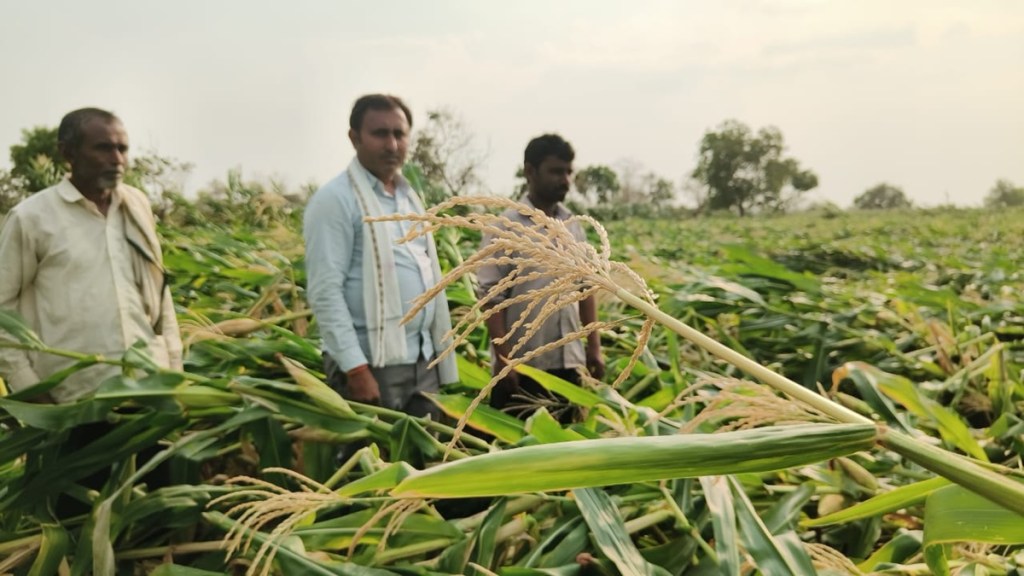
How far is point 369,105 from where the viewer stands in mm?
2287

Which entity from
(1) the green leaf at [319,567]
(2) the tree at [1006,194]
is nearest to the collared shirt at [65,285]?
(1) the green leaf at [319,567]

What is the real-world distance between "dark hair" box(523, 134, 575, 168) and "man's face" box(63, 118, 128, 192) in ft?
4.12

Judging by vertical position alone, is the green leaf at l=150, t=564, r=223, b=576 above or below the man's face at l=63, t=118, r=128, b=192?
below

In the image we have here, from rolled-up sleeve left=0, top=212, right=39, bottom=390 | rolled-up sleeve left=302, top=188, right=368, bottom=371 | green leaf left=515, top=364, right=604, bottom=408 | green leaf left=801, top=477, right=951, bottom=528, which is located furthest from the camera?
rolled-up sleeve left=302, top=188, right=368, bottom=371

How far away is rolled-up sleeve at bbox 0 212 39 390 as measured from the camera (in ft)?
6.29

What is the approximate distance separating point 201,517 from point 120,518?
0.16 m

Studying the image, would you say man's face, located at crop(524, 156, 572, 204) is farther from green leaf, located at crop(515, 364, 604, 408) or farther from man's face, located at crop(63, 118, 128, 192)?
man's face, located at crop(63, 118, 128, 192)

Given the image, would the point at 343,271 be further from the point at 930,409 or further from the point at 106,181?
the point at 930,409

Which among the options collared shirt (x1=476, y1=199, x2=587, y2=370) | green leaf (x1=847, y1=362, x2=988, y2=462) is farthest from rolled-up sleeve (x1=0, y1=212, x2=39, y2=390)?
green leaf (x1=847, y1=362, x2=988, y2=462)

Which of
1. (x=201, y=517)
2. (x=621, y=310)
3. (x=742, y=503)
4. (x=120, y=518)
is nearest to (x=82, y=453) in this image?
(x=120, y=518)

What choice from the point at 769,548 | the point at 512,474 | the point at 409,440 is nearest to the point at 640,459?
the point at 512,474

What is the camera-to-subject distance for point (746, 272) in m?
3.82

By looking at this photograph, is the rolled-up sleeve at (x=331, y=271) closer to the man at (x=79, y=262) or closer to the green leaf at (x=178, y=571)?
the man at (x=79, y=262)

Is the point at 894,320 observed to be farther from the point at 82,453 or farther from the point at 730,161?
the point at 730,161
